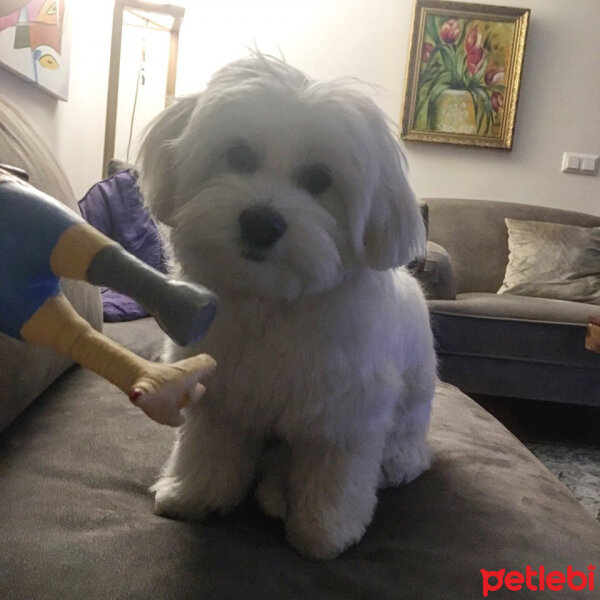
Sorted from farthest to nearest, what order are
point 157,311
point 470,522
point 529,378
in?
point 529,378 → point 470,522 → point 157,311

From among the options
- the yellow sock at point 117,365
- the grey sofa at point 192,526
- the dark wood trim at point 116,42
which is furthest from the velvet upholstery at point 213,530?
the dark wood trim at point 116,42

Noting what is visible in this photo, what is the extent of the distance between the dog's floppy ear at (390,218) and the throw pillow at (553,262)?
2750 millimetres

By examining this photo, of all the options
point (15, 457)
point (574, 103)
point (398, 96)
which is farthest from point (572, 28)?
point (15, 457)

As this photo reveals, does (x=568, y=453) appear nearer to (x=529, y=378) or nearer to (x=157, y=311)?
(x=529, y=378)

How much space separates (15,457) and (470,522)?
70 cm

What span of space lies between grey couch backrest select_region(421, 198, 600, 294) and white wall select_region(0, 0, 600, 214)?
Answer: 35 cm

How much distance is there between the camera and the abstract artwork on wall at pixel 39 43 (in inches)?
81.7

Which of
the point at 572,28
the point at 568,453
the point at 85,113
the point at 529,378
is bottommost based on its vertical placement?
the point at 568,453

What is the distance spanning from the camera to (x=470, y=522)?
103 centimetres

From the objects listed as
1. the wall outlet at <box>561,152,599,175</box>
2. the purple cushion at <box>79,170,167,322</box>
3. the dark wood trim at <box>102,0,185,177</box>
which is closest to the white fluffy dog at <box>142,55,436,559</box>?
the purple cushion at <box>79,170,167,322</box>

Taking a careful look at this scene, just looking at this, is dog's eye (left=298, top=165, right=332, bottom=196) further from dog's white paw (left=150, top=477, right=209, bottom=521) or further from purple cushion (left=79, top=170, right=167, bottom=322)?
purple cushion (left=79, top=170, right=167, bottom=322)

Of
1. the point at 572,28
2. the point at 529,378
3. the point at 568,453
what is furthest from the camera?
the point at 572,28

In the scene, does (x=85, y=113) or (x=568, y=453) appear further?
(x=85, y=113)

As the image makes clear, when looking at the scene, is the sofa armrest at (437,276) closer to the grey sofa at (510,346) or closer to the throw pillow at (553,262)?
the grey sofa at (510,346)
